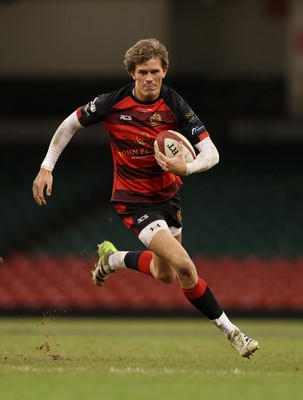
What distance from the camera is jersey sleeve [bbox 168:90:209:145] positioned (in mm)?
8672

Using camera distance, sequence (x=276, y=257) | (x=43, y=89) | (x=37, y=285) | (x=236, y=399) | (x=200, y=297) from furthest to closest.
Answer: (x=43, y=89) < (x=276, y=257) < (x=37, y=285) < (x=200, y=297) < (x=236, y=399)

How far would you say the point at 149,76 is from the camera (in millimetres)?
8539

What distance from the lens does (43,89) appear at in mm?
21703

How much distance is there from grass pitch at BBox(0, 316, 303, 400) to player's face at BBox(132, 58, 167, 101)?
87.4 inches

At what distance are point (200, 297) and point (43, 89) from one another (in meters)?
13.7

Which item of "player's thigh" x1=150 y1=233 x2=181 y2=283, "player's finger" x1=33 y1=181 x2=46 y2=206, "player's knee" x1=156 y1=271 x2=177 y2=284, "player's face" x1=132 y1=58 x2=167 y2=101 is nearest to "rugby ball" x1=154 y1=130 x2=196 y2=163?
"player's face" x1=132 y1=58 x2=167 y2=101

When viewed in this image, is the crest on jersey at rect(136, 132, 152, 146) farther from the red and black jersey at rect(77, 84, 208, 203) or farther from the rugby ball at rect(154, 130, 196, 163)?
the rugby ball at rect(154, 130, 196, 163)

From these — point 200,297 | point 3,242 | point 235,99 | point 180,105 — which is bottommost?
point 3,242

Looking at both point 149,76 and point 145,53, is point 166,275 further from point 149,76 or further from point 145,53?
point 145,53

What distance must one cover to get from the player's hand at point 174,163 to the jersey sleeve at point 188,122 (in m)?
0.36

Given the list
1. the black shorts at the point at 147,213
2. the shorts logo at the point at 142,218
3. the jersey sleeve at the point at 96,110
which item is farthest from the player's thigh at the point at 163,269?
→ the jersey sleeve at the point at 96,110

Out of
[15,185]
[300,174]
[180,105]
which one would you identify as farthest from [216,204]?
[180,105]

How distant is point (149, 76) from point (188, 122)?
0.50 meters

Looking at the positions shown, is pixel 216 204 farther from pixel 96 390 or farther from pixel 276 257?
pixel 96 390
